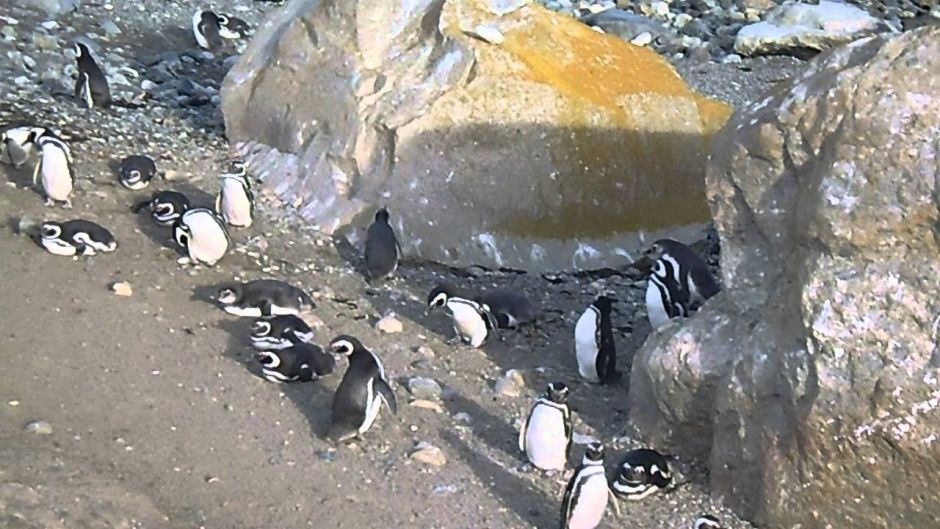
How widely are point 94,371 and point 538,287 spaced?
10.1ft

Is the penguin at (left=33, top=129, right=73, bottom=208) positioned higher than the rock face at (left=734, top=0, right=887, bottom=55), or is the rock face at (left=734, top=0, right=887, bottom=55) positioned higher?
the penguin at (left=33, top=129, right=73, bottom=208)

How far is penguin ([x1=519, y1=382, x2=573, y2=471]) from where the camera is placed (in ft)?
21.3

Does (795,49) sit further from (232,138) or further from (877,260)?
(877,260)

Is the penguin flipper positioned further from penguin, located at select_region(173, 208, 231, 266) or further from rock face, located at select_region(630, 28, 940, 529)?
penguin, located at select_region(173, 208, 231, 266)

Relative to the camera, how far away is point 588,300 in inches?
345

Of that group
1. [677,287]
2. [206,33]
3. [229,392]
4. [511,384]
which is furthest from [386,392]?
[206,33]

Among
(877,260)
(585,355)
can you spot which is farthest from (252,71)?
(877,260)

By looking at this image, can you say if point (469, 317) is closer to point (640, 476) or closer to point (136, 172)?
point (640, 476)

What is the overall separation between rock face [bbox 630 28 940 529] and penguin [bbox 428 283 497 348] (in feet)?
5.46

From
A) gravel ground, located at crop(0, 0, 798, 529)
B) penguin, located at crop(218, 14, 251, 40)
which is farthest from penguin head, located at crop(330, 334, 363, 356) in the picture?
penguin, located at crop(218, 14, 251, 40)

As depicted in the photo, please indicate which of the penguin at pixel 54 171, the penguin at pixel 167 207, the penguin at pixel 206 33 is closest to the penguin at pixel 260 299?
the penguin at pixel 167 207

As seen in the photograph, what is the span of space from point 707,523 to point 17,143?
210 inches

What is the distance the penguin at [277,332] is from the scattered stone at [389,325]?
1.67 feet

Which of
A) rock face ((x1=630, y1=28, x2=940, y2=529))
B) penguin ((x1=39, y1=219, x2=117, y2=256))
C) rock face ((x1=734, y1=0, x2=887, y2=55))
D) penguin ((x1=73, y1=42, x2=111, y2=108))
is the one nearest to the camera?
rock face ((x1=630, y1=28, x2=940, y2=529))
